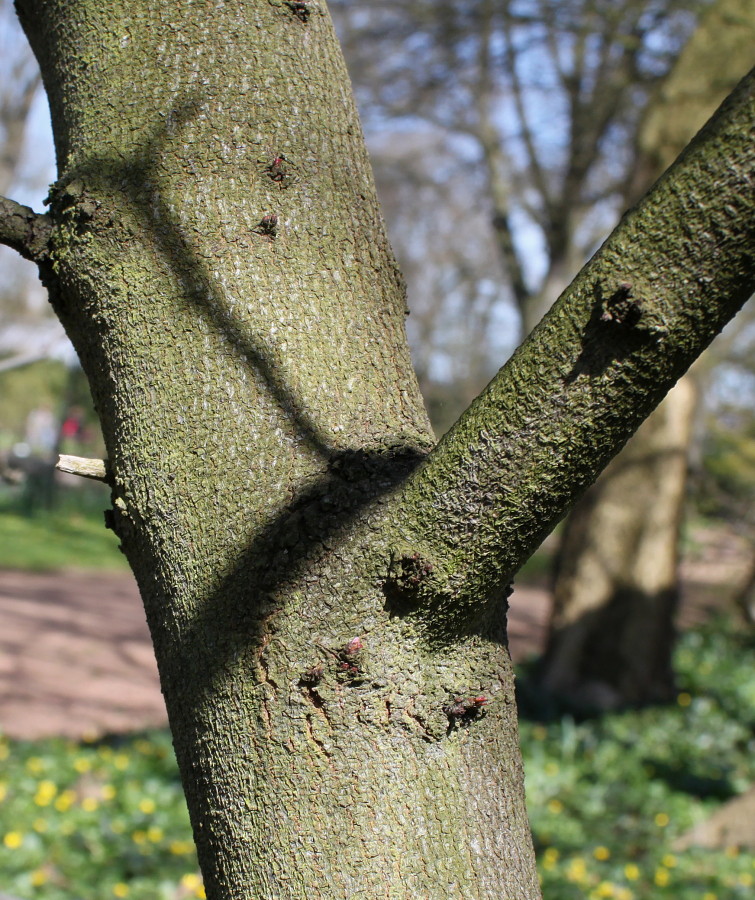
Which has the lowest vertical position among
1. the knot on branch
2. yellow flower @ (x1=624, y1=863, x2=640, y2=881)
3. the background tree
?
yellow flower @ (x1=624, y1=863, x2=640, y2=881)

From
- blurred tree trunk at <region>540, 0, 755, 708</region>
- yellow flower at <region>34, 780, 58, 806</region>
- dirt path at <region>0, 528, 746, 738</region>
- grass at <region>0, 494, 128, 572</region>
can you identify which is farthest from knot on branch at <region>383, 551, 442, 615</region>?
grass at <region>0, 494, 128, 572</region>

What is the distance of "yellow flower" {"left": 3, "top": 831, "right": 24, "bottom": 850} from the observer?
3.57 metres

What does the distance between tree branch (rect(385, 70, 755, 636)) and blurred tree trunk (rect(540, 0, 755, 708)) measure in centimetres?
577

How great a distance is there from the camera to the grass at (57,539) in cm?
1086

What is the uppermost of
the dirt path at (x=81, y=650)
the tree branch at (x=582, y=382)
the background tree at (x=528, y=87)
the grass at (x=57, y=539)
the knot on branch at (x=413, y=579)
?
the background tree at (x=528, y=87)

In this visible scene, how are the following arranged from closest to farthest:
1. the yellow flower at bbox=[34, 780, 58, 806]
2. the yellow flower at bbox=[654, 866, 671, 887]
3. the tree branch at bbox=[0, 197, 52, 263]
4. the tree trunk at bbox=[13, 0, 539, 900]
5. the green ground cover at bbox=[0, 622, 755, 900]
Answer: the tree trunk at bbox=[13, 0, 539, 900] < the tree branch at bbox=[0, 197, 52, 263] < the green ground cover at bbox=[0, 622, 755, 900] < the yellow flower at bbox=[654, 866, 671, 887] < the yellow flower at bbox=[34, 780, 58, 806]

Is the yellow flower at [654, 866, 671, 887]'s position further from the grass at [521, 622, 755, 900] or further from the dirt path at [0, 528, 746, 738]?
the dirt path at [0, 528, 746, 738]

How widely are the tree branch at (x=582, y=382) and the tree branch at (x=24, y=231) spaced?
581 millimetres

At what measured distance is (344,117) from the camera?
117 centimetres

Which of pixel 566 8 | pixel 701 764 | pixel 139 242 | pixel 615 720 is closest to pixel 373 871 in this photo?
pixel 139 242

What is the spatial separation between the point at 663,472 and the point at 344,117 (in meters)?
5.82

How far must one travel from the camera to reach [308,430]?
1020 mm

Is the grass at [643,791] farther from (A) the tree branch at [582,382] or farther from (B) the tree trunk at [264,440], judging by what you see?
(A) the tree branch at [582,382]

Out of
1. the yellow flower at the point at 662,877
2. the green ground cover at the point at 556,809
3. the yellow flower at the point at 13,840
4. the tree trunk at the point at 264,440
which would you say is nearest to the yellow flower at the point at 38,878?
the green ground cover at the point at 556,809
